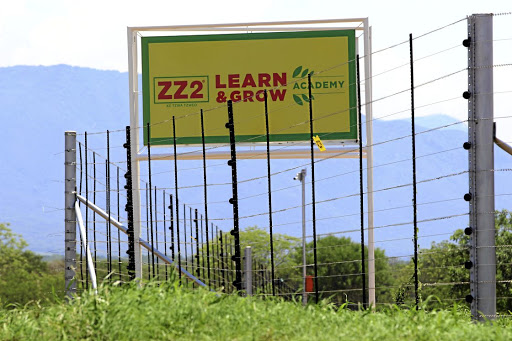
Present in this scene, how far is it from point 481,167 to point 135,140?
24.9 feet

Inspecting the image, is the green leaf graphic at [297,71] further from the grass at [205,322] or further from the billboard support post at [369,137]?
the grass at [205,322]

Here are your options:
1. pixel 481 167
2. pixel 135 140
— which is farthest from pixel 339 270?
pixel 481 167

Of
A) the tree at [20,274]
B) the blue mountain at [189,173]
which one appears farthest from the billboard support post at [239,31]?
the blue mountain at [189,173]

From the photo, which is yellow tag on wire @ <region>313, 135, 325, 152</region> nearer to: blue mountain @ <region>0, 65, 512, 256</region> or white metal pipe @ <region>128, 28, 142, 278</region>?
white metal pipe @ <region>128, 28, 142, 278</region>

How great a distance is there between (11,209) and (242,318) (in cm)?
16566

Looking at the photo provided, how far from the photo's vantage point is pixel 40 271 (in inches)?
2564

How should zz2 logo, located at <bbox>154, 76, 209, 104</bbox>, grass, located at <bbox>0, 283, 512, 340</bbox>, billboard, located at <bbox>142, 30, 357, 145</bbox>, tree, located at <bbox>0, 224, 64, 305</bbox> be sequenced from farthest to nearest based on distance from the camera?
1. tree, located at <bbox>0, 224, 64, 305</bbox>
2. zz2 logo, located at <bbox>154, 76, 209, 104</bbox>
3. billboard, located at <bbox>142, 30, 357, 145</bbox>
4. grass, located at <bbox>0, 283, 512, 340</bbox>

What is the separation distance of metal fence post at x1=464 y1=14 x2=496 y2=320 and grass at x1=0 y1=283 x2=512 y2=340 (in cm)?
82

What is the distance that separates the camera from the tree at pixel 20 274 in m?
54.3

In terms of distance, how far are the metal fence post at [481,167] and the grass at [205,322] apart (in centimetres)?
82

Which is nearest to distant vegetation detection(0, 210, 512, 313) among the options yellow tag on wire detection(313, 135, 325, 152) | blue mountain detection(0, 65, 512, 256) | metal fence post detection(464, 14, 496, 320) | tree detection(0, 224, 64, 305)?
tree detection(0, 224, 64, 305)

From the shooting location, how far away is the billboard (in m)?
14.1

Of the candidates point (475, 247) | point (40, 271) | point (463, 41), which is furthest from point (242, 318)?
point (40, 271)

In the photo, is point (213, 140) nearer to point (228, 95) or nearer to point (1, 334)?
point (228, 95)
